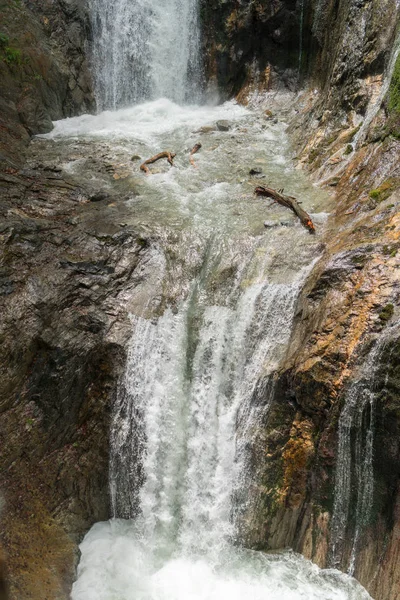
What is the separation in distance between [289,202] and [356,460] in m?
6.01

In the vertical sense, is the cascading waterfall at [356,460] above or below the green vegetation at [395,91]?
below

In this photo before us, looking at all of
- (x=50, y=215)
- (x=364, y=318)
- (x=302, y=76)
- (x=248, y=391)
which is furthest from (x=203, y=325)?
(x=302, y=76)

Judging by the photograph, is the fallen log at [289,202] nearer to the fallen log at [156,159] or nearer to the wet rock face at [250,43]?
the fallen log at [156,159]

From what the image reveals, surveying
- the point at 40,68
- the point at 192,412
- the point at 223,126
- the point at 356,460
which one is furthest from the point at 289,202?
the point at 40,68

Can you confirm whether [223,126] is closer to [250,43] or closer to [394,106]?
[250,43]

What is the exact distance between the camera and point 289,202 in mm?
10836

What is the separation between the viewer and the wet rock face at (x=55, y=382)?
7676mm

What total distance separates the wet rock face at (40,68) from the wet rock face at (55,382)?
4660 mm

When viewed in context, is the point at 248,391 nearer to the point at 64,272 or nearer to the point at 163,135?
the point at 64,272

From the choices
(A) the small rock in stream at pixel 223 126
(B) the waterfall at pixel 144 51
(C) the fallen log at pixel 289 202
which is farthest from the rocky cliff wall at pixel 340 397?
(B) the waterfall at pixel 144 51

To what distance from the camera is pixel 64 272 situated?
30.3 ft

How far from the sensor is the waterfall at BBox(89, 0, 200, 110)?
17688mm

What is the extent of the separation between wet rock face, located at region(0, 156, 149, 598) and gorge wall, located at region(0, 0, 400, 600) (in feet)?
0.08

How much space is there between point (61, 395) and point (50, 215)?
13.6 feet
